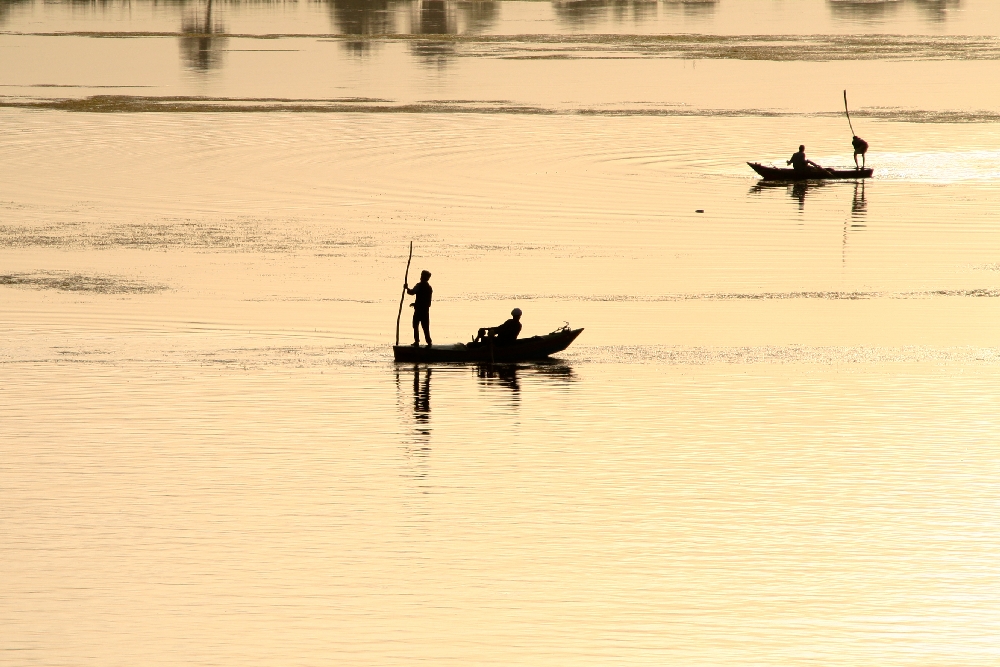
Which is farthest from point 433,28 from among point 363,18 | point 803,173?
point 803,173

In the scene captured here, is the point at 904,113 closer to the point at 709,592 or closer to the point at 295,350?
the point at 295,350

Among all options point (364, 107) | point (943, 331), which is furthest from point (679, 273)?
point (364, 107)

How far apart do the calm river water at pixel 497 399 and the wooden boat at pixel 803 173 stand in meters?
0.76

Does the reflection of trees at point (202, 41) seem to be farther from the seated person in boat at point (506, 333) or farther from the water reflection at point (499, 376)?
the seated person in boat at point (506, 333)

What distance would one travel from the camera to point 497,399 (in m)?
26.6

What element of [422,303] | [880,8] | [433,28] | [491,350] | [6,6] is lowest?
[491,350]

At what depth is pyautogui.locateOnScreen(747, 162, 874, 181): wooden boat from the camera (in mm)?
52250

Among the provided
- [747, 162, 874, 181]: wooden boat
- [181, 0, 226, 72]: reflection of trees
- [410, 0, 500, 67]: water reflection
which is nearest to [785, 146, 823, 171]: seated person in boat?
[747, 162, 874, 181]: wooden boat

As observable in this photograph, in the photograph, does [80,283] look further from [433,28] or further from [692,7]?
[692,7]

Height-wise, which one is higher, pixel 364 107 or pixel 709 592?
pixel 364 107

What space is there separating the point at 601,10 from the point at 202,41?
153 ft

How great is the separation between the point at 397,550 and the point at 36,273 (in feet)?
65.7

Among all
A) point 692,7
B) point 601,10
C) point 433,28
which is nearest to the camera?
point 433,28

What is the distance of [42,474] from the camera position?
2206cm
